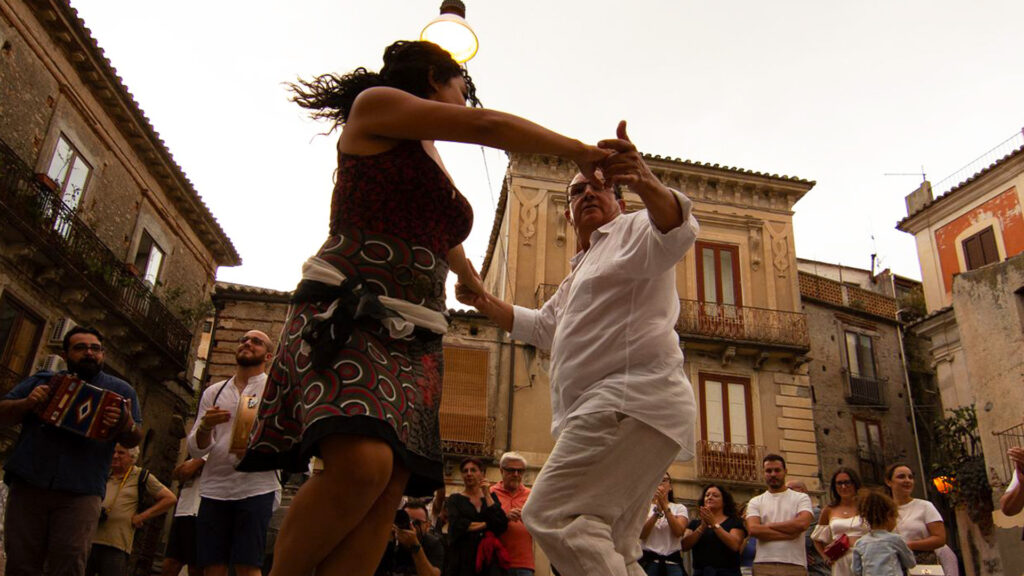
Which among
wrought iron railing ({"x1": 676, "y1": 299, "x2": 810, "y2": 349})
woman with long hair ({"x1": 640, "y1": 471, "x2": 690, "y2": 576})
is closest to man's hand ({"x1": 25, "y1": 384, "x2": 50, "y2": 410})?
woman with long hair ({"x1": 640, "y1": 471, "x2": 690, "y2": 576})

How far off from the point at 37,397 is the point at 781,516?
589cm

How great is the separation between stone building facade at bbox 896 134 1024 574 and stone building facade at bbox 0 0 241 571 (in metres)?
19.0

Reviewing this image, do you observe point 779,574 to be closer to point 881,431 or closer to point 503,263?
point 503,263

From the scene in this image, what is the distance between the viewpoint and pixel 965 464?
18844mm

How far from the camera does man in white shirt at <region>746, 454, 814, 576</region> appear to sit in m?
6.66

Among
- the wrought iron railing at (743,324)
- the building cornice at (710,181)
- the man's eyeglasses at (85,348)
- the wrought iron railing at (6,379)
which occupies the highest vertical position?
the building cornice at (710,181)

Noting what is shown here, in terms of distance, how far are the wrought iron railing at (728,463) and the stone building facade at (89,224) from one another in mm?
12850

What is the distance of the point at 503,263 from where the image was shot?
2211 cm

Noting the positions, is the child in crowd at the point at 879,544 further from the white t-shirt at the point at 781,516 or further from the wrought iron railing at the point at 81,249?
the wrought iron railing at the point at 81,249

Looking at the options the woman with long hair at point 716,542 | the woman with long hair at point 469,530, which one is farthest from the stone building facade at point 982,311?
the woman with long hair at point 469,530

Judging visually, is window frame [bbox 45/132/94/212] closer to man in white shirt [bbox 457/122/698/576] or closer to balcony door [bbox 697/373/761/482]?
balcony door [bbox 697/373/761/482]

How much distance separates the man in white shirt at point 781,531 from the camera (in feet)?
21.9

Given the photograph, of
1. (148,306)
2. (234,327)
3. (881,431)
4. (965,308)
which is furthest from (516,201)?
(881,431)

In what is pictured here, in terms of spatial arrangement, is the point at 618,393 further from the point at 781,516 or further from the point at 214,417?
the point at 781,516
